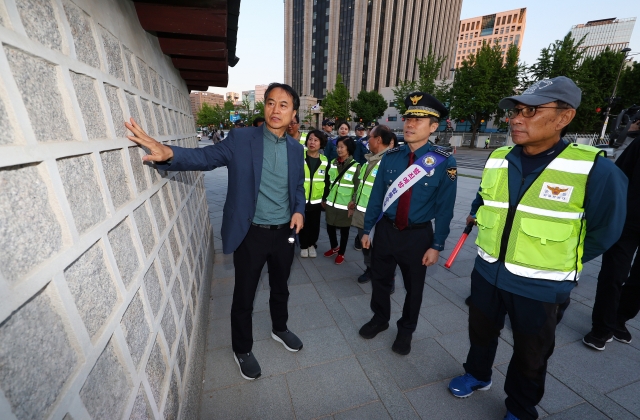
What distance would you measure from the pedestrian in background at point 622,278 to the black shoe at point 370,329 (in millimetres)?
1951

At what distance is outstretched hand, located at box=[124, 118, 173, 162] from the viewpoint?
144 cm

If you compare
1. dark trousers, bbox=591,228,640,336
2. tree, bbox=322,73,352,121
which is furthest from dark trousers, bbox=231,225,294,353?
tree, bbox=322,73,352,121

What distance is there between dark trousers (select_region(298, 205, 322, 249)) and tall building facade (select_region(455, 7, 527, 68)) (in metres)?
97.4

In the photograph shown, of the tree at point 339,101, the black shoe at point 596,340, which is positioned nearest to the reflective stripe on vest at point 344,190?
the black shoe at point 596,340

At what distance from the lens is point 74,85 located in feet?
3.44

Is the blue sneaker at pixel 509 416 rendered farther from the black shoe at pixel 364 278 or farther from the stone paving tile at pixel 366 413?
the black shoe at pixel 364 278

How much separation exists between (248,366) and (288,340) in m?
0.44

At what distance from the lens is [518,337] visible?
74.7 inches

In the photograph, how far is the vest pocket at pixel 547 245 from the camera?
167 cm

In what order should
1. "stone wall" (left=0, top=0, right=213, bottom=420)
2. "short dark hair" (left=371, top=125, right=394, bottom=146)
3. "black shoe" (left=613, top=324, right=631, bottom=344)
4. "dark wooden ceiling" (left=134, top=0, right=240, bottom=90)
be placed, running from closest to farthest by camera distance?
"stone wall" (left=0, top=0, right=213, bottom=420) < "dark wooden ceiling" (left=134, top=0, right=240, bottom=90) < "black shoe" (left=613, top=324, right=631, bottom=344) < "short dark hair" (left=371, top=125, right=394, bottom=146)

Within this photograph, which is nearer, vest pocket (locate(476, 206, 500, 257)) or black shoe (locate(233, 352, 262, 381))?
vest pocket (locate(476, 206, 500, 257))

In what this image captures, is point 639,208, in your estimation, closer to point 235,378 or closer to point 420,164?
point 420,164

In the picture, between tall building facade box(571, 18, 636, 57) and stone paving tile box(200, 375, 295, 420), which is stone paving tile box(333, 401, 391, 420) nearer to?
stone paving tile box(200, 375, 295, 420)

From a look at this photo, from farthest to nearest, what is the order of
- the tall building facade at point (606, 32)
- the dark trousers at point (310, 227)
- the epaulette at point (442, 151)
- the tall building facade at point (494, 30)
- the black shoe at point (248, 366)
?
the tall building facade at point (494, 30) → the tall building facade at point (606, 32) → the dark trousers at point (310, 227) → the epaulette at point (442, 151) → the black shoe at point (248, 366)
